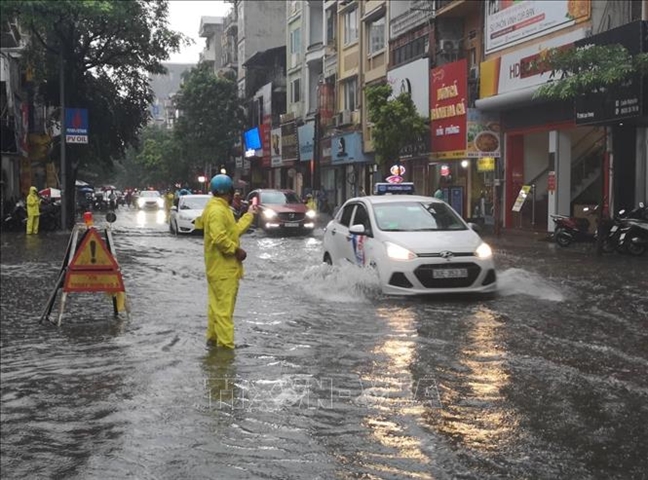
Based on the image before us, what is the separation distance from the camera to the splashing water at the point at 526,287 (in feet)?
41.0

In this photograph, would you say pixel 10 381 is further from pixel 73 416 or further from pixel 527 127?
pixel 527 127

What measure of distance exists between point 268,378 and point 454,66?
26028 millimetres

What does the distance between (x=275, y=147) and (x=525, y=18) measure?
34.9 metres

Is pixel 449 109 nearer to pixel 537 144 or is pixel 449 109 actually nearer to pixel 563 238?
pixel 537 144

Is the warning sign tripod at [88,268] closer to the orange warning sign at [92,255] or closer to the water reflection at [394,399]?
the orange warning sign at [92,255]

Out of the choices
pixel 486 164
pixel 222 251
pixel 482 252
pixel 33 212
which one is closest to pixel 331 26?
pixel 486 164

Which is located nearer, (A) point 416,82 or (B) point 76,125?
(B) point 76,125

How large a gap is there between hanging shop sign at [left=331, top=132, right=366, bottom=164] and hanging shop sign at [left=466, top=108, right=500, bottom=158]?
12996mm

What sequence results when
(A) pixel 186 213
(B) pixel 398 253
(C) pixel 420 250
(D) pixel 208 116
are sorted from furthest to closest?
(D) pixel 208 116
(A) pixel 186 213
(B) pixel 398 253
(C) pixel 420 250

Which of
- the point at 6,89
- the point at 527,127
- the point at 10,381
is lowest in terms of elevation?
the point at 10,381

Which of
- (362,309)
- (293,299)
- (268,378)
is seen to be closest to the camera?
(268,378)

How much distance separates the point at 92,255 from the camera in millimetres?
10406

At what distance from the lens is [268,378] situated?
7258 millimetres

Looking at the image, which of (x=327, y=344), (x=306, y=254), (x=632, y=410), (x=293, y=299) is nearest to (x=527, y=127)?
(x=306, y=254)
